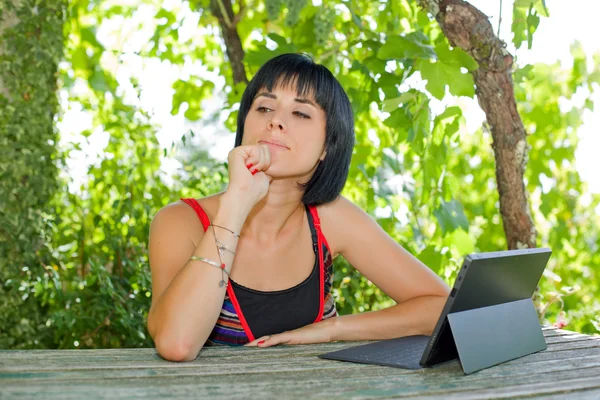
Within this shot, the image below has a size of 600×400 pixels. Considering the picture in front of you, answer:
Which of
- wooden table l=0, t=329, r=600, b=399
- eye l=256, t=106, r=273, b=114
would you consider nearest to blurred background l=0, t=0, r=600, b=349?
eye l=256, t=106, r=273, b=114

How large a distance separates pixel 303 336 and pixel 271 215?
1.64ft

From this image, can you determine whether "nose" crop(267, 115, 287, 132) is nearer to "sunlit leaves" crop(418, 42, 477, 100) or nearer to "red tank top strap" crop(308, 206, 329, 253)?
"red tank top strap" crop(308, 206, 329, 253)

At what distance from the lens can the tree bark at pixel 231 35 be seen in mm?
3525

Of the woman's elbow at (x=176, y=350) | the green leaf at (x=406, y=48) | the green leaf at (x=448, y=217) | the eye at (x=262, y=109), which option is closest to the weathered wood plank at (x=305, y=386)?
the woman's elbow at (x=176, y=350)

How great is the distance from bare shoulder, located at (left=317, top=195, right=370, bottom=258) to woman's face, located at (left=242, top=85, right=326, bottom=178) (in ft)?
0.77

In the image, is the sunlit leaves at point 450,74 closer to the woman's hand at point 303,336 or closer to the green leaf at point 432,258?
the green leaf at point 432,258

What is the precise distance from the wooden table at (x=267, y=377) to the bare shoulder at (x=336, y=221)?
2.49 ft

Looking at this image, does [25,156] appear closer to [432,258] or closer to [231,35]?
[231,35]

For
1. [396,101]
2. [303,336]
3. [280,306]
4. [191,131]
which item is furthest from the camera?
[191,131]

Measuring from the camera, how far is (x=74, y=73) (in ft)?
13.4

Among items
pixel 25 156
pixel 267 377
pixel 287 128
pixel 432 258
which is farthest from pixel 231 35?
pixel 267 377

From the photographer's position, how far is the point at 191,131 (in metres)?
3.28

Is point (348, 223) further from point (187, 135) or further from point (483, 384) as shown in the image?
point (187, 135)

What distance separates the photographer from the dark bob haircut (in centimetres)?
201
